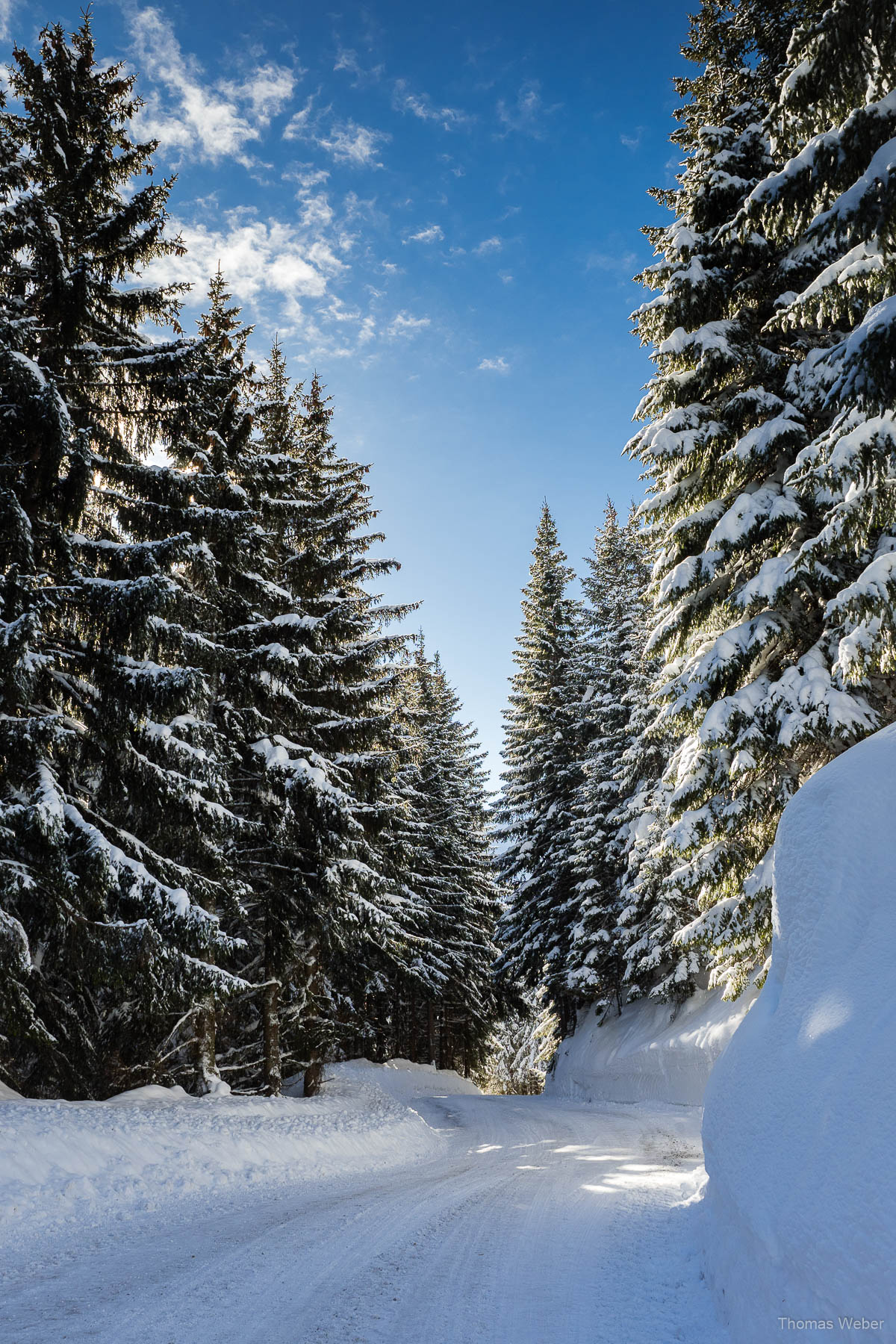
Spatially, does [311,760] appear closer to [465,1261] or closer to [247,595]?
[247,595]

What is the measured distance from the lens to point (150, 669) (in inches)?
389

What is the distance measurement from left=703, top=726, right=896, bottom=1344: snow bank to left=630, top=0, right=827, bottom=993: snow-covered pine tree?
508 centimetres

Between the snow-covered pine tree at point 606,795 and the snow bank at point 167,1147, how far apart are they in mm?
10531

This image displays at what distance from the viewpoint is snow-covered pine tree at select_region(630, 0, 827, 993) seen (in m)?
10.4

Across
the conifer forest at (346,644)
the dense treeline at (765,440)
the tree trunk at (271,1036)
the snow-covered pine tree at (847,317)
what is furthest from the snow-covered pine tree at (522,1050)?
the snow-covered pine tree at (847,317)

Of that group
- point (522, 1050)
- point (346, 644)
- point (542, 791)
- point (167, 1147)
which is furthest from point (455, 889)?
point (522, 1050)

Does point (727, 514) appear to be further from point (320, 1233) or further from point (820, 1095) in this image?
point (320, 1233)

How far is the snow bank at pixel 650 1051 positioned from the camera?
17.4 m

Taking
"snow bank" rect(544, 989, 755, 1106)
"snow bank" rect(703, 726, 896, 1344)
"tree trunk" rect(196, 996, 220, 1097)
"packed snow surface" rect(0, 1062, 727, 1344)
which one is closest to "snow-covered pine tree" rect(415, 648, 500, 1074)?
"snow bank" rect(544, 989, 755, 1106)

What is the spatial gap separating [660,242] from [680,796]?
9.44 m

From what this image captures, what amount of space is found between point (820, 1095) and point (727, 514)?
342 inches

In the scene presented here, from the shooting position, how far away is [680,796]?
36.0ft

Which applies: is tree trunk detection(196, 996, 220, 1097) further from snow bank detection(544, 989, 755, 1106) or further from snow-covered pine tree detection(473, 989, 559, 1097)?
snow-covered pine tree detection(473, 989, 559, 1097)

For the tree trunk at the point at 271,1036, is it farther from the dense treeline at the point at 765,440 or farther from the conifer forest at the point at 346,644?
the dense treeline at the point at 765,440
